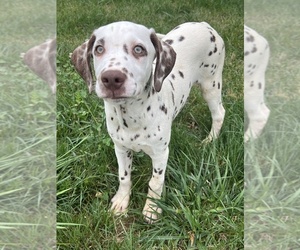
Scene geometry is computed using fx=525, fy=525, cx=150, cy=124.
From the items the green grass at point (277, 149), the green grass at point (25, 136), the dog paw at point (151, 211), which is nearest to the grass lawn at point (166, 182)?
the dog paw at point (151, 211)

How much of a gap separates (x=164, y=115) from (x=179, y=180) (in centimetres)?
65

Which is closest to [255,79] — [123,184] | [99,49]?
[99,49]

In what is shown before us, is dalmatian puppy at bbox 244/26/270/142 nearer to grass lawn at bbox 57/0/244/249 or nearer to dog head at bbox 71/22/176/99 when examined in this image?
dog head at bbox 71/22/176/99

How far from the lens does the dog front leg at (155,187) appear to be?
3.43m

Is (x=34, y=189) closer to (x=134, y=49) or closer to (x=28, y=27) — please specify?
(x=28, y=27)

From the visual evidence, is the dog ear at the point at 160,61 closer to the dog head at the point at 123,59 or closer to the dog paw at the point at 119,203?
the dog head at the point at 123,59

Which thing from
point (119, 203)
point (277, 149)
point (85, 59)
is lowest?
point (119, 203)

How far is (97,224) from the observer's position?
135 inches

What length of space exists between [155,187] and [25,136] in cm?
149

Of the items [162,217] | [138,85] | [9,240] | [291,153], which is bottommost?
[162,217]

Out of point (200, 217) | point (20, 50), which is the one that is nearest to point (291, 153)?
point (200, 217)

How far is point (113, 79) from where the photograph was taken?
2641 millimetres

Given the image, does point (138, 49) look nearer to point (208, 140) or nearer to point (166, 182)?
point (166, 182)

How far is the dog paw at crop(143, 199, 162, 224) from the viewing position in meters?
3.51
